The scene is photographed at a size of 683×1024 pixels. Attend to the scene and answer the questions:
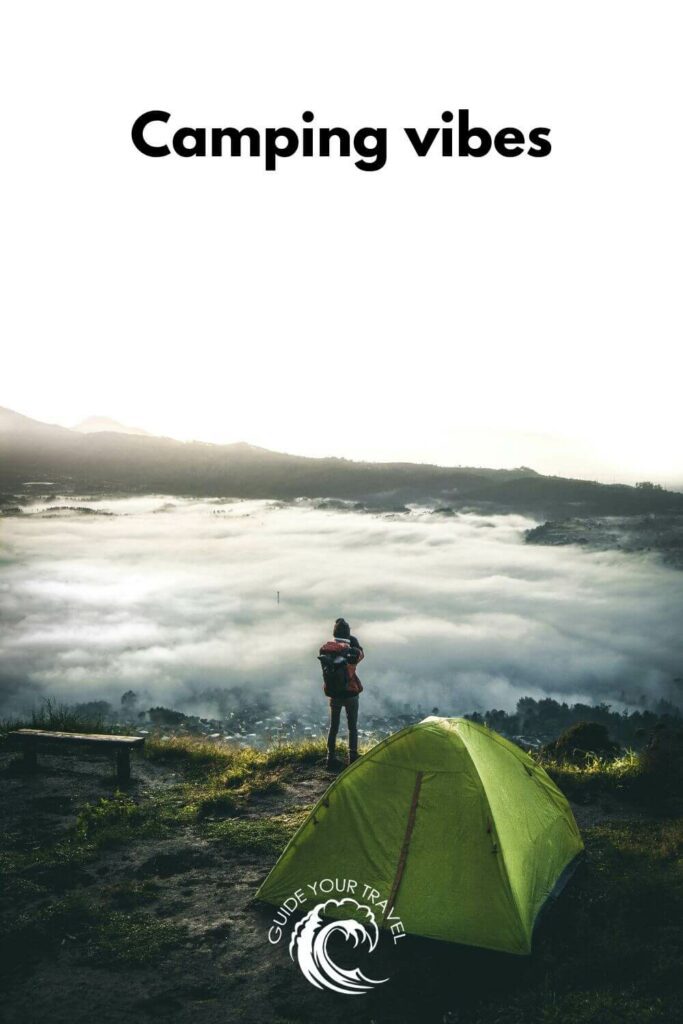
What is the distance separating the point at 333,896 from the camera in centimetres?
738

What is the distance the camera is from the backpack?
1175 cm

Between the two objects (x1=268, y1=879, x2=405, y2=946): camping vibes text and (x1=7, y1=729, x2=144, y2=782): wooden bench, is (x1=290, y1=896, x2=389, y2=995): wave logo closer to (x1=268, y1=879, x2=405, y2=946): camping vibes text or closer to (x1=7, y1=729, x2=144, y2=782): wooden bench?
(x1=268, y1=879, x2=405, y2=946): camping vibes text

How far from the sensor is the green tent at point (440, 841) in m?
6.85

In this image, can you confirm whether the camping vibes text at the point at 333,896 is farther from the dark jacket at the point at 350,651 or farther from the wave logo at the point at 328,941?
the dark jacket at the point at 350,651

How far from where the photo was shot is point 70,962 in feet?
22.2

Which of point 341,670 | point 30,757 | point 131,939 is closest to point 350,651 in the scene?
point 341,670

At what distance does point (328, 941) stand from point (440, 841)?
1496mm

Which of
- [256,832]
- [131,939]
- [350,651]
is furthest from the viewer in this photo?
[350,651]

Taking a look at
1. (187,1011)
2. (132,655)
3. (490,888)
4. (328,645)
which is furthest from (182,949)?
(132,655)

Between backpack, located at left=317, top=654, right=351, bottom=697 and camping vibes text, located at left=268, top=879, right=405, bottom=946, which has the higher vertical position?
backpack, located at left=317, top=654, right=351, bottom=697

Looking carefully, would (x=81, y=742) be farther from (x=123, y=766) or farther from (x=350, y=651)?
(x=350, y=651)

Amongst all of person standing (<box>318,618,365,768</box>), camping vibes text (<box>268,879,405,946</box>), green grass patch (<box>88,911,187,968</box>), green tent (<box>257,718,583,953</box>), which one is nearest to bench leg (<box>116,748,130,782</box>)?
person standing (<box>318,618,365,768</box>)

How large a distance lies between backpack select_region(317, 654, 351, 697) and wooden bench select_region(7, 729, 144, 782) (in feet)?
11.5

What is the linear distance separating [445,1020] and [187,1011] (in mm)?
2246
